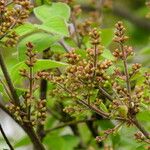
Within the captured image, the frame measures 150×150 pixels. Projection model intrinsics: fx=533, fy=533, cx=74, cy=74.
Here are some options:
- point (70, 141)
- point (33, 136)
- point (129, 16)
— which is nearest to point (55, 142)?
point (70, 141)

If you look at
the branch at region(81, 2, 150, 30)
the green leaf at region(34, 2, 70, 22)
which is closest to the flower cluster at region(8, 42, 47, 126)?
the green leaf at region(34, 2, 70, 22)

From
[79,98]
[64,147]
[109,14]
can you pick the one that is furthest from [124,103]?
[109,14]

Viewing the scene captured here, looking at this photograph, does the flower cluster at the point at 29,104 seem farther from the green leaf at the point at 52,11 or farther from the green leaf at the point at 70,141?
the green leaf at the point at 70,141

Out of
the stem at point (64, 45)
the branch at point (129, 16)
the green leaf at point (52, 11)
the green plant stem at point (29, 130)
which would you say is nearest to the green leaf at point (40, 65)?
the green plant stem at point (29, 130)

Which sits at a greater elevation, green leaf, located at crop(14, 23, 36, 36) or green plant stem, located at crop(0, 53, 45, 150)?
green leaf, located at crop(14, 23, 36, 36)

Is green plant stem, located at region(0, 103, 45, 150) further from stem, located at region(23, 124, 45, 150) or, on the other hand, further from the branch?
the branch

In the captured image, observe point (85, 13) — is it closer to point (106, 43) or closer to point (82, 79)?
point (106, 43)

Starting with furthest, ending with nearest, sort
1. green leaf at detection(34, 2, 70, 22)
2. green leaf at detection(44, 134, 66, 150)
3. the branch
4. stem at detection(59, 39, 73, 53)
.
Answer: the branch < green leaf at detection(44, 134, 66, 150) < stem at detection(59, 39, 73, 53) < green leaf at detection(34, 2, 70, 22)
